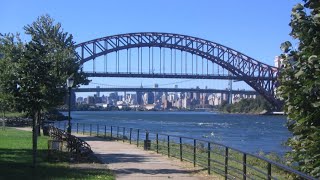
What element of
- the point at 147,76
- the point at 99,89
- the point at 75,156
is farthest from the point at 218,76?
the point at 75,156

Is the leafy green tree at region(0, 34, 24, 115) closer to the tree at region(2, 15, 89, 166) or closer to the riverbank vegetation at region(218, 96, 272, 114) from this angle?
the tree at region(2, 15, 89, 166)

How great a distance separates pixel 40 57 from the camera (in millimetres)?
13523

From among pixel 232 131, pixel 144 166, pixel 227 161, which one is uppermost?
pixel 227 161

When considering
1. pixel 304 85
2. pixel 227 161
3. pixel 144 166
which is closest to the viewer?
pixel 304 85

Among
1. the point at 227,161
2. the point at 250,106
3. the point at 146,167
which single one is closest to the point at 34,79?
the point at 146,167

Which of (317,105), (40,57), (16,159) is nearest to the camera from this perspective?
(317,105)

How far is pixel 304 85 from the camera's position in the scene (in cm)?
650

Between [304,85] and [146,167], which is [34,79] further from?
[304,85]

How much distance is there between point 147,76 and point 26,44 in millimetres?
103410

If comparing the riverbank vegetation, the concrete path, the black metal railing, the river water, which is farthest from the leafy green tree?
the riverbank vegetation

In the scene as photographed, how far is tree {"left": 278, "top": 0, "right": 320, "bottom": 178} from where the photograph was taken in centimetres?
636

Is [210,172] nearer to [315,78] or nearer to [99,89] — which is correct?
[315,78]

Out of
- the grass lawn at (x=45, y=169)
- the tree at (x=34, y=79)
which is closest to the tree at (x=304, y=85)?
the grass lawn at (x=45, y=169)

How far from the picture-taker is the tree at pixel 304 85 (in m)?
6.36
